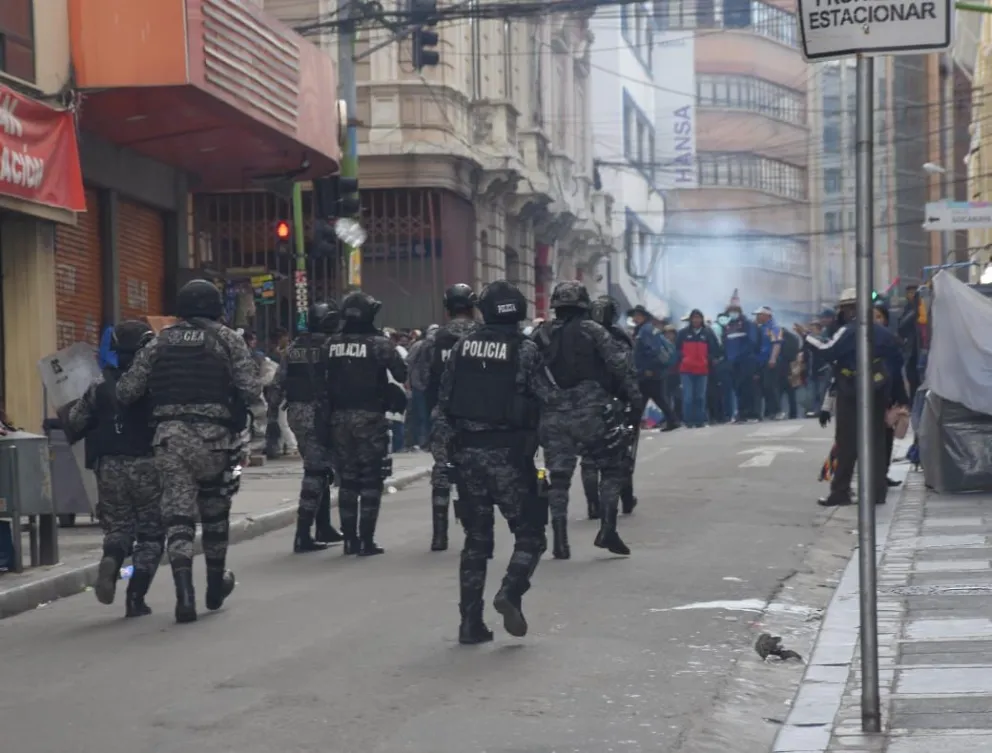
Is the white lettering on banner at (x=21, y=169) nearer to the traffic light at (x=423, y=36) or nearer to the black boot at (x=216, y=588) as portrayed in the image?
the black boot at (x=216, y=588)

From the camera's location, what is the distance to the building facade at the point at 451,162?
3428 cm

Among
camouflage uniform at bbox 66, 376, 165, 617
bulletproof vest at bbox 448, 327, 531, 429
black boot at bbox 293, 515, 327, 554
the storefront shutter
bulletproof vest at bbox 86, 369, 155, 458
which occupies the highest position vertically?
the storefront shutter

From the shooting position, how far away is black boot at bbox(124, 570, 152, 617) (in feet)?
35.5

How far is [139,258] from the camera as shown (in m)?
23.1

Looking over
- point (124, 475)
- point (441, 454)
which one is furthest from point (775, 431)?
point (124, 475)

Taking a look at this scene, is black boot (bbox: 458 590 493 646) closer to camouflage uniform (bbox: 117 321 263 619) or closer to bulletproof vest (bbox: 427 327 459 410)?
camouflage uniform (bbox: 117 321 263 619)

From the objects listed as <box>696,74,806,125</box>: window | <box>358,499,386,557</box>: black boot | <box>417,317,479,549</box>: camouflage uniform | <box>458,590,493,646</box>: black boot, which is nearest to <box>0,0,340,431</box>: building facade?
<box>417,317,479,549</box>: camouflage uniform

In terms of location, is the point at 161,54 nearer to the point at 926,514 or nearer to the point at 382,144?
the point at 926,514

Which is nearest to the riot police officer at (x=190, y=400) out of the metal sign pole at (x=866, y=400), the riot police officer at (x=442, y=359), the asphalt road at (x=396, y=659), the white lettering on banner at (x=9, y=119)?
the asphalt road at (x=396, y=659)

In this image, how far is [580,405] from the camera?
1304 centimetres

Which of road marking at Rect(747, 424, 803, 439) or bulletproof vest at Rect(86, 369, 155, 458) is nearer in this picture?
bulletproof vest at Rect(86, 369, 155, 458)

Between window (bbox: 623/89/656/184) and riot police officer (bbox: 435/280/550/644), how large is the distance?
178 ft

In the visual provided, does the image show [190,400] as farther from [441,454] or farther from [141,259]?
[141,259]

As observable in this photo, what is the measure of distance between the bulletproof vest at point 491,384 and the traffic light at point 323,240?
14102mm
